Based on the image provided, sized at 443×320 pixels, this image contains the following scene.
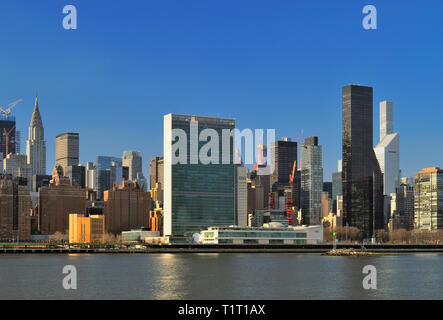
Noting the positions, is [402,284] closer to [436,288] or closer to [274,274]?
[436,288]

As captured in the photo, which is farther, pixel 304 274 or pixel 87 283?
pixel 304 274

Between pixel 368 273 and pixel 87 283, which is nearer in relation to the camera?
pixel 87 283
